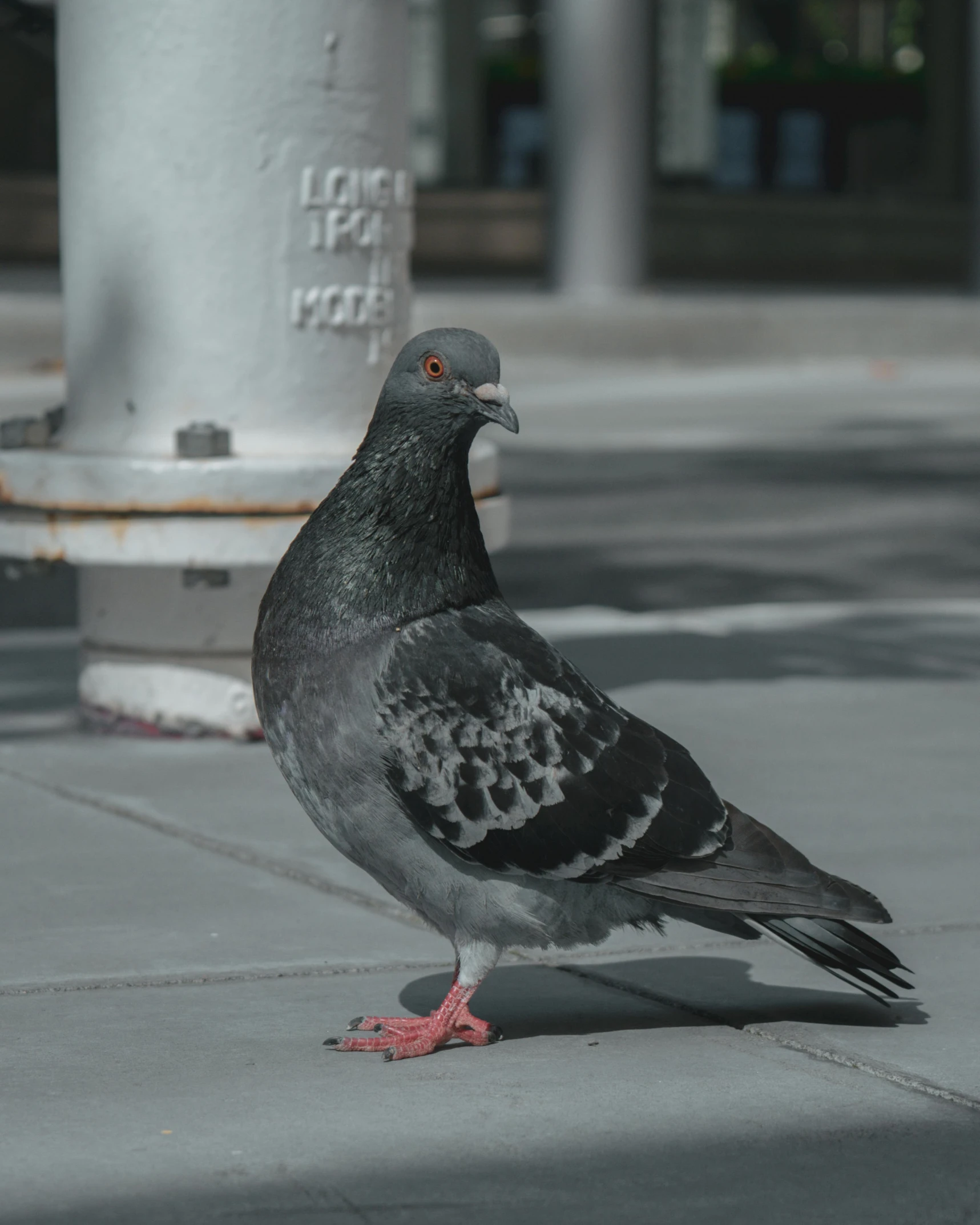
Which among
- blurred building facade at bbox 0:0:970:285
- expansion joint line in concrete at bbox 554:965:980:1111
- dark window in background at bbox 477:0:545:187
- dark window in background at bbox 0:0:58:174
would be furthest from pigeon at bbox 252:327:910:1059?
dark window in background at bbox 477:0:545:187

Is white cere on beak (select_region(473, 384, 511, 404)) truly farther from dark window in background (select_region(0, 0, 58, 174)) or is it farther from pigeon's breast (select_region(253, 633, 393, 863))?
dark window in background (select_region(0, 0, 58, 174))

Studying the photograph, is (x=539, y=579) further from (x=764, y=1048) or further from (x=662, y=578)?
(x=764, y=1048)

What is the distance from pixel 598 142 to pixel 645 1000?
1938 cm

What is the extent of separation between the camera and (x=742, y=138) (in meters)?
31.0

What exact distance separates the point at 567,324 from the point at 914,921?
58.9 feet

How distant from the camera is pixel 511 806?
3.70 meters

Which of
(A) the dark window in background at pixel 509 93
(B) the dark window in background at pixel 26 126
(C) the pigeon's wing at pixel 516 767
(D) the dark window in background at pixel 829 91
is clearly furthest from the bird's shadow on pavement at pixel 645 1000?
(D) the dark window in background at pixel 829 91

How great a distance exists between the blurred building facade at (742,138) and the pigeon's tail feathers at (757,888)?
26.0m

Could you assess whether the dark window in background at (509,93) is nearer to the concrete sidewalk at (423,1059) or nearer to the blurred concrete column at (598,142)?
the blurred concrete column at (598,142)

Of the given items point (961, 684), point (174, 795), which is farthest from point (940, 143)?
point (174, 795)

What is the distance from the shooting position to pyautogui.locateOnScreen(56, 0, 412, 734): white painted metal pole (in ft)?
20.6

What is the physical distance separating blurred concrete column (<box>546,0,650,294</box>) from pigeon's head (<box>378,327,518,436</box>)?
1929 centimetres

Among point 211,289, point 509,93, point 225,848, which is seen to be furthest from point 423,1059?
point 509,93

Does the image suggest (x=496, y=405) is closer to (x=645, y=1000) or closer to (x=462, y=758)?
(x=462, y=758)
